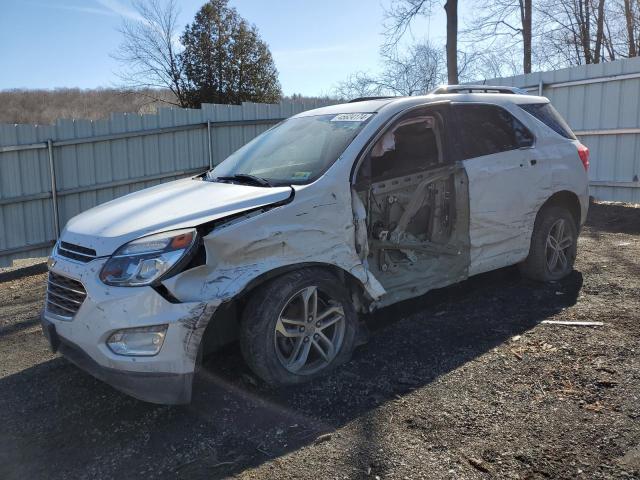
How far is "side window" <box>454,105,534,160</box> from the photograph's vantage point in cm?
495

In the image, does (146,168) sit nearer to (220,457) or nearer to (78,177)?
(78,177)

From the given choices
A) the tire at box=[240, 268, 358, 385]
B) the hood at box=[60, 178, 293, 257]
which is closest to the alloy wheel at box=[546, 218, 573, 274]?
the tire at box=[240, 268, 358, 385]

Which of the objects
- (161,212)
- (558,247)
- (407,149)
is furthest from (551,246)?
(161,212)

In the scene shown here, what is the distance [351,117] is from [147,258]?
6.71 ft

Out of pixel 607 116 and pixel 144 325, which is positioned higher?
pixel 607 116

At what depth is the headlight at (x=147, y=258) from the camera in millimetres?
3264

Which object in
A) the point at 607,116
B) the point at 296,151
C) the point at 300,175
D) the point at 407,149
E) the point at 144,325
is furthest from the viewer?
the point at 607,116

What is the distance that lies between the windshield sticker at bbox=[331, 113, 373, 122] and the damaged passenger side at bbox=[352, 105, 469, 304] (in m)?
0.21

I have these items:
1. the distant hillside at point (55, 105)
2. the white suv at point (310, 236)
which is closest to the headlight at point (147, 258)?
the white suv at point (310, 236)

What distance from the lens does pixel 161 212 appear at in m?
3.66

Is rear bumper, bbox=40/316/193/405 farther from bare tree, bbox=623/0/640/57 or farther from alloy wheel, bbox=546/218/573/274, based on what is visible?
bare tree, bbox=623/0/640/57

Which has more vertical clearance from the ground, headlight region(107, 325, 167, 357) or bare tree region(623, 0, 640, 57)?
bare tree region(623, 0, 640, 57)

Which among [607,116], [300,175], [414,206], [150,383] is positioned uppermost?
[607,116]

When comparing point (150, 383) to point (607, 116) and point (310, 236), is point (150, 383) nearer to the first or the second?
point (310, 236)
